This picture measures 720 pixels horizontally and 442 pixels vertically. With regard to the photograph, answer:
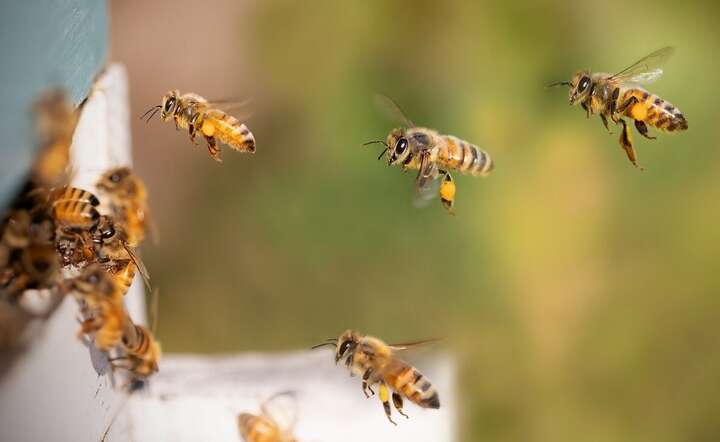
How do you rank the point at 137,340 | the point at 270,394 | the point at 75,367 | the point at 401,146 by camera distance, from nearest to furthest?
the point at 75,367 < the point at 137,340 < the point at 401,146 < the point at 270,394

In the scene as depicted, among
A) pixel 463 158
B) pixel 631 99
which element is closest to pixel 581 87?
pixel 631 99

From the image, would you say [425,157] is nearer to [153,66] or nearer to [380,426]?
[380,426]

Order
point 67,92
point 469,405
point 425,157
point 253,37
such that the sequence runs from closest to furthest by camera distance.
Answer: point 67,92 < point 425,157 < point 469,405 < point 253,37

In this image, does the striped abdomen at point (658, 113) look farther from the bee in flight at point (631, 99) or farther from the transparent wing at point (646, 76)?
the transparent wing at point (646, 76)

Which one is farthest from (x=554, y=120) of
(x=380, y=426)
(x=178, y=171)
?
(x=380, y=426)

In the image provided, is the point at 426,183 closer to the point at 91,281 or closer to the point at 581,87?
the point at 581,87

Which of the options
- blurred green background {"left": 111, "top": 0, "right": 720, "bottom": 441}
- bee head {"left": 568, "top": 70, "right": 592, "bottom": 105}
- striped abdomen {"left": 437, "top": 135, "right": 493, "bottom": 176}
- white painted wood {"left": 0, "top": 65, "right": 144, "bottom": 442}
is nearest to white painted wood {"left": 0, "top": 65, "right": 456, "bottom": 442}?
white painted wood {"left": 0, "top": 65, "right": 144, "bottom": 442}

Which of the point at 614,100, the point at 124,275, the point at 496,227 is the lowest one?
the point at 496,227
